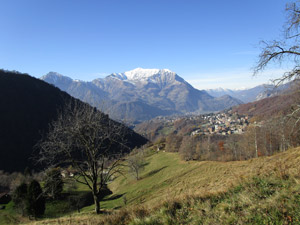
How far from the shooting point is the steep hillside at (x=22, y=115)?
87312mm

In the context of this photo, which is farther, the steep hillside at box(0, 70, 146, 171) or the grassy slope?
the steep hillside at box(0, 70, 146, 171)

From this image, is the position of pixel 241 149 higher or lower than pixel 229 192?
lower

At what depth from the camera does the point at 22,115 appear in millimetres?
110188

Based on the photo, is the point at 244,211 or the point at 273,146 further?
the point at 273,146

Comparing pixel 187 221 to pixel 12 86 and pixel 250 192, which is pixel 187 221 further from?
pixel 12 86

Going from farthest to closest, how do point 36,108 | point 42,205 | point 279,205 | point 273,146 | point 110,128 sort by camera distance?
point 36,108, point 273,146, point 42,205, point 110,128, point 279,205

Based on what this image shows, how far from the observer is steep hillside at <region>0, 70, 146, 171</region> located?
87312 millimetres

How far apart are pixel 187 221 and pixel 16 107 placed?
450ft

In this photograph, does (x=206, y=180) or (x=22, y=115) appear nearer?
(x=206, y=180)

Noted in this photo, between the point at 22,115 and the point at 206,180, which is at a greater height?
the point at 22,115

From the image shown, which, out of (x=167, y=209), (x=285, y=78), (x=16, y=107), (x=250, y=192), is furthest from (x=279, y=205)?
(x=16, y=107)

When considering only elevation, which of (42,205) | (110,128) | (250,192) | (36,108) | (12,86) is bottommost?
(42,205)

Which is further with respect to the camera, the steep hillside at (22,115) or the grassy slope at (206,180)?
the steep hillside at (22,115)

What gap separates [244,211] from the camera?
4.79m
